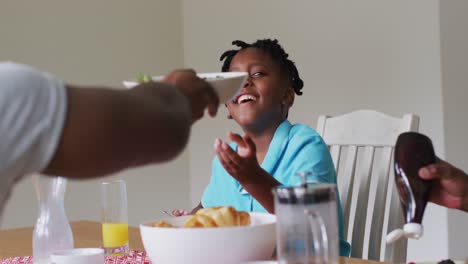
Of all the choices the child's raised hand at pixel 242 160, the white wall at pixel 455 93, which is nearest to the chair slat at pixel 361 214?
the child's raised hand at pixel 242 160

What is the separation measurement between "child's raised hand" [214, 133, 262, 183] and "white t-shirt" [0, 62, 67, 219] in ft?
2.52

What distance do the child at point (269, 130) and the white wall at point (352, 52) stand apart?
1229 millimetres

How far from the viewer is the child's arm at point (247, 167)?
1502 mm

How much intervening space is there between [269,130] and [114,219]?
1.79 ft

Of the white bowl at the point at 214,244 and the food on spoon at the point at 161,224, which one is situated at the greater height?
the food on spoon at the point at 161,224

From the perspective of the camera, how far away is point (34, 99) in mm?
697

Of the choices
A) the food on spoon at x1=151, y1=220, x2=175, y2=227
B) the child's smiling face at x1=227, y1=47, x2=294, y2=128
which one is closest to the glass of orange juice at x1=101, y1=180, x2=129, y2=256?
the food on spoon at x1=151, y1=220, x2=175, y2=227

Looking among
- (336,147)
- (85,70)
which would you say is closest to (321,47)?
(85,70)

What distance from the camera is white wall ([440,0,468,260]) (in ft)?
9.80

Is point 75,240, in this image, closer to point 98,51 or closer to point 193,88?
point 193,88

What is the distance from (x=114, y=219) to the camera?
5.18 ft

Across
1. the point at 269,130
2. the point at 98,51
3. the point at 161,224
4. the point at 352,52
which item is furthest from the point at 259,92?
the point at 98,51

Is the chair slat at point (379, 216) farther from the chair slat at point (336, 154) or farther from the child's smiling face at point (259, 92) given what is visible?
the child's smiling face at point (259, 92)

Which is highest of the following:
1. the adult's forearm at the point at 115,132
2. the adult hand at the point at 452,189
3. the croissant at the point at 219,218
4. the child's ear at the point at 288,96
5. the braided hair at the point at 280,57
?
the braided hair at the point at 280,57
